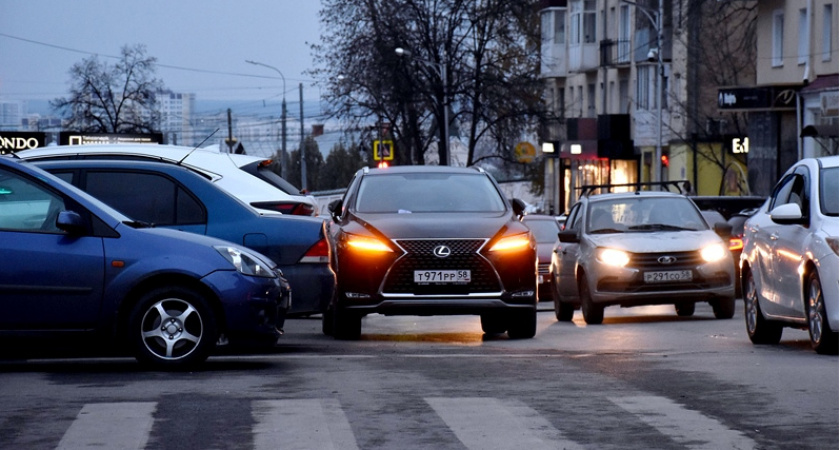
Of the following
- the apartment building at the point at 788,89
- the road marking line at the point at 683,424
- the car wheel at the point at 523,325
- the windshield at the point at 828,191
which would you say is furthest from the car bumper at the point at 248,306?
the apartment building at the point at 788,89

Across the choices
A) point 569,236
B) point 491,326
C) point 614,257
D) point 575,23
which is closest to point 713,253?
point 614,257

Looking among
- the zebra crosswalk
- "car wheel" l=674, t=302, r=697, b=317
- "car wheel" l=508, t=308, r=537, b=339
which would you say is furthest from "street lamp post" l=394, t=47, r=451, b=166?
the zebra crosswalk

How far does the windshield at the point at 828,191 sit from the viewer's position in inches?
521

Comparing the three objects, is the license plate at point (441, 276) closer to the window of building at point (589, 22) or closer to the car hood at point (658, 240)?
the car hood at point (658, 240)

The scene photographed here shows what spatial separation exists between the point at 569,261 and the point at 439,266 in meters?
6.05

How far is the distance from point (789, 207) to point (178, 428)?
6.44m

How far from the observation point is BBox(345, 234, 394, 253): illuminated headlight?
49.6 feet

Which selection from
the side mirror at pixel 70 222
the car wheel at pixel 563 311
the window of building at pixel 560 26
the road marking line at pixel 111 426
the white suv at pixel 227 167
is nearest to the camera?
the road marking line at pixel 111 426

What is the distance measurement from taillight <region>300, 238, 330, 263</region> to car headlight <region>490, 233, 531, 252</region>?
187cm

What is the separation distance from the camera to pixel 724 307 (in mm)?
19781

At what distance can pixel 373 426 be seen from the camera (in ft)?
27.7

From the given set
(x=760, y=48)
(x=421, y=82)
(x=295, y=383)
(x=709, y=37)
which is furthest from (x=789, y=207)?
(x=421, y=82)

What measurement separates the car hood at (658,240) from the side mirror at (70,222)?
9.35m

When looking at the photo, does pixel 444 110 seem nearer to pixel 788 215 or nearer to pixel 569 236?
pixel 569 236
